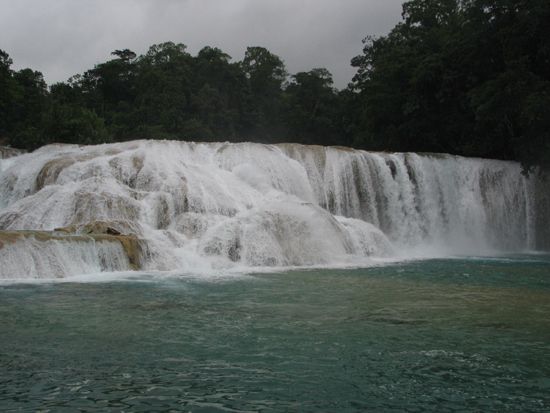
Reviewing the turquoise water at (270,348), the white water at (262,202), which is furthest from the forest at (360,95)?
the turquoise water at (270,348)

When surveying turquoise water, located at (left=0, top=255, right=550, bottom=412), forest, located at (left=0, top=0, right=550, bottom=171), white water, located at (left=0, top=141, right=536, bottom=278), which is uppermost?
forest, located at (left=0, top=0, right=550, bottom=171)

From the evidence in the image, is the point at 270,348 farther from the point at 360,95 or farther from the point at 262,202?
the point at 360,95

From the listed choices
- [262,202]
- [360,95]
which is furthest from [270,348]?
[360,95]

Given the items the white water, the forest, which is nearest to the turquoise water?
the white water

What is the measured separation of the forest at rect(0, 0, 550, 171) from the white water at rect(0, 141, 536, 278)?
2.96 metres

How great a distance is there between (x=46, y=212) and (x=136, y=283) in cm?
526

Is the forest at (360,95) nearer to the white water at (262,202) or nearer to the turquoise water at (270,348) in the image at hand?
the white water at (262,202)

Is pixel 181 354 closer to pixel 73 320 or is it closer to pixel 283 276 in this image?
pixel 73 320

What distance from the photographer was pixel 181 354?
5605 mm

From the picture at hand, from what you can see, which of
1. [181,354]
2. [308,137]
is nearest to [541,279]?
[181,354]

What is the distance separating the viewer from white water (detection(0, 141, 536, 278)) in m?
13.9

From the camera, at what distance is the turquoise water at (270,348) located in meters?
4.45

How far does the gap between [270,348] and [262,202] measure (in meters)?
11.0

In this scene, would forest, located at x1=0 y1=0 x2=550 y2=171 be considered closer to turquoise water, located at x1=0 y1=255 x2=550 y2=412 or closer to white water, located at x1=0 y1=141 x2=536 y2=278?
white water, located at x1=0 y1=141 x2=536 y2=278
